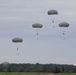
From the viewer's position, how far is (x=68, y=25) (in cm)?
8512

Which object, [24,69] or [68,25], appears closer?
[68,25]

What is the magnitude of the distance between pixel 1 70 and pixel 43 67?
433 inches

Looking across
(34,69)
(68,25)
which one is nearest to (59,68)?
(34,69)

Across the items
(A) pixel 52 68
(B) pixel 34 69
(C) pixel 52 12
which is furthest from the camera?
(B) pixel 34 69

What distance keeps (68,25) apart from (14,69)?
33067mm

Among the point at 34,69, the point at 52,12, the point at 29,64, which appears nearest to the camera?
the point at 52,12

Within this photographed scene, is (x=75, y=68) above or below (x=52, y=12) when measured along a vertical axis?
below

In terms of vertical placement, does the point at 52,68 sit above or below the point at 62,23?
below

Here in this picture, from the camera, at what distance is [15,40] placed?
84.3 meters

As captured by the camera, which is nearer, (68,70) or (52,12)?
(52,12)

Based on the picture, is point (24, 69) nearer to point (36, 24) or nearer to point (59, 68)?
point (59, 68)

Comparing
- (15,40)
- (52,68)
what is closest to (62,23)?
(15,40)

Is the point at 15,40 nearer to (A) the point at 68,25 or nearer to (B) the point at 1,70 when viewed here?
(A) the point at 68,25

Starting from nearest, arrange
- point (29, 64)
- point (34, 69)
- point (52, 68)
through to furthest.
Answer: point (52, 68) < point (34, 69) < point (29, 64)
